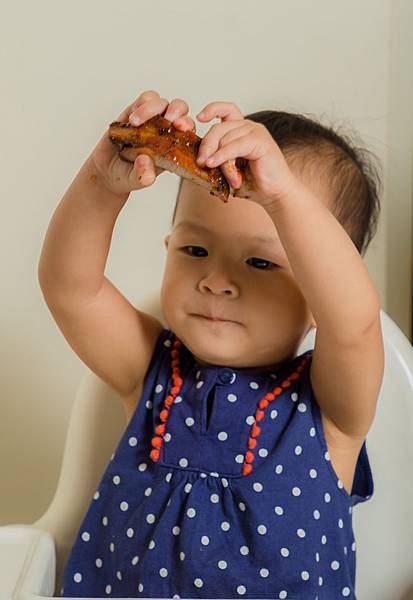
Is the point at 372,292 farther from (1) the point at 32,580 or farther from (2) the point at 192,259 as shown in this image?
(1) the point at 32,580

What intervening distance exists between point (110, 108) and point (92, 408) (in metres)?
0.60

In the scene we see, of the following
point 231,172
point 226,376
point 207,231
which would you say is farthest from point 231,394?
point 231,172

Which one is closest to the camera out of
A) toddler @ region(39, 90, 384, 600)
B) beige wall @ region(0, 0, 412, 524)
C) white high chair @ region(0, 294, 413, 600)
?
toddler @ region(39, 90, 384, 600)

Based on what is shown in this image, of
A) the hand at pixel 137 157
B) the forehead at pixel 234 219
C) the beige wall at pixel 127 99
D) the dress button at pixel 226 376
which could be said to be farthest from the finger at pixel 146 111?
the beige wall at pixel 127 99

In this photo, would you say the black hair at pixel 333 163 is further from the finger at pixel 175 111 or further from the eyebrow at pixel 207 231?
the finger at pixel 175 111

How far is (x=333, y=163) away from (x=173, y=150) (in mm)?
262

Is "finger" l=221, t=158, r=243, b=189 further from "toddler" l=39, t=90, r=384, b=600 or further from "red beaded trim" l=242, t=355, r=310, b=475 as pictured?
"red beaded trim" l=242, t=355, r=310, b=475

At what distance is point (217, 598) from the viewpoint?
0.85 m

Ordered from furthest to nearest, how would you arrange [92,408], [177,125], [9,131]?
[9,131]
[92,408]
[177,125]

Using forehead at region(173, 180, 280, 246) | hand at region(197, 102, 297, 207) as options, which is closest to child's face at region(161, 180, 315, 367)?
forehead at region(173, 180, 280, 246)

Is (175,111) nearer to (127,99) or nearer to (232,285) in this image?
(232,285)

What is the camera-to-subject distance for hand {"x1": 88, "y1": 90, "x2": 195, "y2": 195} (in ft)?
2.33

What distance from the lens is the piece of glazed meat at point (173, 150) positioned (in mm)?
692

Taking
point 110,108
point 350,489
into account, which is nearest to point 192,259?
point 350,489
